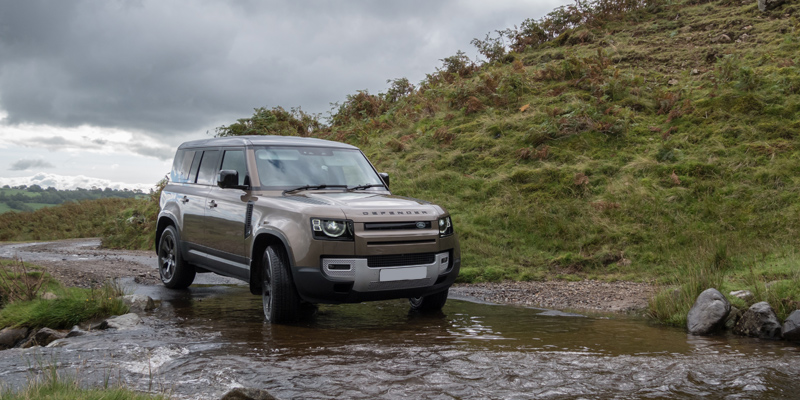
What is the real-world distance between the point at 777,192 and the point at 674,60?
7837mm

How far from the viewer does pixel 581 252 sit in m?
10.5

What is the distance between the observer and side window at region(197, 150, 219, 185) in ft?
26.3

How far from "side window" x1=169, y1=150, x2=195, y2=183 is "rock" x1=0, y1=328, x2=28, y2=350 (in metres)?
3.15

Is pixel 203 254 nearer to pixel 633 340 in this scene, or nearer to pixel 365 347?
pixel 365 347

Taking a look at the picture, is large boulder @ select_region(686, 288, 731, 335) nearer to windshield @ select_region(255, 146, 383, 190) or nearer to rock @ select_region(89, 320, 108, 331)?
windshield @ select_region(255, 146, 383, 190)

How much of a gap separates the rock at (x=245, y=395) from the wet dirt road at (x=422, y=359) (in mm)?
383

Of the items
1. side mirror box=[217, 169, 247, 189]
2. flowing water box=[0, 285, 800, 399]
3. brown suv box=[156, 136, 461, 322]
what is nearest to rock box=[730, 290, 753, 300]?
flowing water box=[0, 285, 800, 399]

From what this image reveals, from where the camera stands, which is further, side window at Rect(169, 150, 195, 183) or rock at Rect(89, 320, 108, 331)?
side window at Rect(169, 150, 195, 183)

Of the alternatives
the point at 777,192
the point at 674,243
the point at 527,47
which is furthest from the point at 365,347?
the point at 527,47

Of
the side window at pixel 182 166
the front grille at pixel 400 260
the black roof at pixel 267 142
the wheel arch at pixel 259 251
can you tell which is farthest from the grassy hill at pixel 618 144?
the side window at pixel 182 166

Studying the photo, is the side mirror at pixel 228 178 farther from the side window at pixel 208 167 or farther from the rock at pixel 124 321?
the rock at pixel 124 321

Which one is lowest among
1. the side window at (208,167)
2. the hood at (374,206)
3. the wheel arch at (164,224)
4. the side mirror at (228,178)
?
the wheel arch at (164,224)

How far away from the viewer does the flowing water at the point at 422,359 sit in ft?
13.6

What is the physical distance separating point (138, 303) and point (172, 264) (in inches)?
66.3
